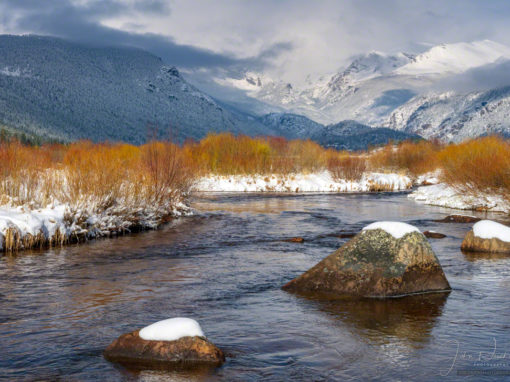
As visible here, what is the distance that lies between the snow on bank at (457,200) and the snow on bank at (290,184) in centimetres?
1084

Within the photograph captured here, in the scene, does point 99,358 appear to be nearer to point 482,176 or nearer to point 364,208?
point 364,208

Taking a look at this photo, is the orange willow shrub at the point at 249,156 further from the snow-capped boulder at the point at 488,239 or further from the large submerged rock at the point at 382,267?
the large submerged rock at the point at 382,267

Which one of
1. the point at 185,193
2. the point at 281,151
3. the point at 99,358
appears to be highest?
the point at 281,151

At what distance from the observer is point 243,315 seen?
33.7 ft

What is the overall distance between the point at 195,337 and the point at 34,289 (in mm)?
6020

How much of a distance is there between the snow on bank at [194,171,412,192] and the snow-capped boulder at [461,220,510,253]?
33.8 meters

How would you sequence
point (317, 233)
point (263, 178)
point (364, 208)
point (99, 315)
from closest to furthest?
point (99, 315)
point (317, 233)
point (364, 208)
point (263, 178)

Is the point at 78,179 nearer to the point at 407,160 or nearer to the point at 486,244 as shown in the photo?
the point at 486,244

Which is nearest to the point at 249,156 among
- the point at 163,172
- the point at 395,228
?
the point at 163,172

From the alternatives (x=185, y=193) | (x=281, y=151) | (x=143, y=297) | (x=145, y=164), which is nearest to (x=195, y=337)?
(x=143, y=297)

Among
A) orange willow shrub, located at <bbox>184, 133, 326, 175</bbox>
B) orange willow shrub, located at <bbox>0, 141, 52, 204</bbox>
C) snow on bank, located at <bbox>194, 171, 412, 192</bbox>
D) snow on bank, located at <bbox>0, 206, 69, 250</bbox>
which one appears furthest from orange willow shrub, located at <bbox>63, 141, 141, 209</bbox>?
orange willow shrub, located at <bbox>184, 133, 326, 175</bbox>

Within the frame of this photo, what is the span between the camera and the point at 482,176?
32.3 m

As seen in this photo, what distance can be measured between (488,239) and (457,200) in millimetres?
18713

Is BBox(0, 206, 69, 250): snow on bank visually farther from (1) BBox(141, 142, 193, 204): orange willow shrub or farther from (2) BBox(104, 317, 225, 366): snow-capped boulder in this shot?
(2) BBox(104, 317, 225, 366): snow-capped boulder
